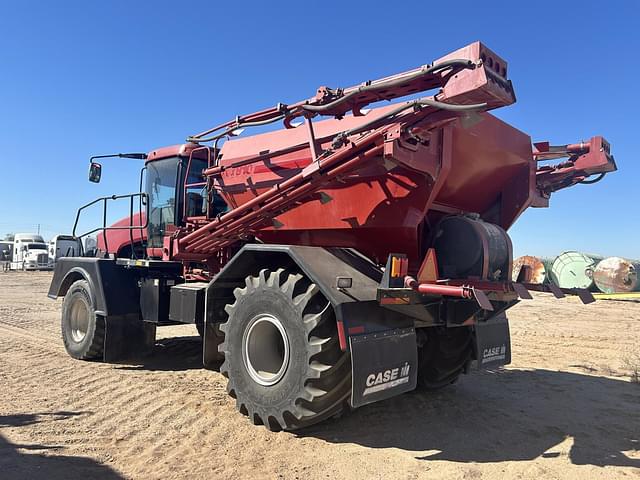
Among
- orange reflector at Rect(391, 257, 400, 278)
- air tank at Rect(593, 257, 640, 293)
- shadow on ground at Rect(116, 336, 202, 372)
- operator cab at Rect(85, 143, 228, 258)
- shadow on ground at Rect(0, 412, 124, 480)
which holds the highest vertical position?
operator cab at Rect(85, 143, 228, 258)

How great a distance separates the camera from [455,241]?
15.2ft

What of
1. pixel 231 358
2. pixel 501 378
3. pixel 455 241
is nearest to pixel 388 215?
pixel 455 241

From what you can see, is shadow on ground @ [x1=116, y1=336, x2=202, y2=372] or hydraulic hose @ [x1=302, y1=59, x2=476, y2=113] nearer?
hydraulic hose @ [x1=302, y1=59, x2=476, y2=113]

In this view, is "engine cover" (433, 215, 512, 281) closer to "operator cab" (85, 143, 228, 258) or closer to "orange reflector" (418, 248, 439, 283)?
"orange reflector" (418, 248, 439, 283)

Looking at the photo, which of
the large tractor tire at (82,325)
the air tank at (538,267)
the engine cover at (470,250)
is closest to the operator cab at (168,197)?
the large tractor tire at (82,325)

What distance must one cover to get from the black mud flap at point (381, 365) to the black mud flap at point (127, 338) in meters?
4.09

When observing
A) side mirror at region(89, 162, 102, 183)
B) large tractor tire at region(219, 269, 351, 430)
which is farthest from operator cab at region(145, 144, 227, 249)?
large tractor tire at region(219, 269, 351, 430)

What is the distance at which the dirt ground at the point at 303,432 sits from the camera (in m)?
3.58

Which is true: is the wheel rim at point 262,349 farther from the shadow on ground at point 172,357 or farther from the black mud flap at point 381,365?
the shadow on ground at point 172,357

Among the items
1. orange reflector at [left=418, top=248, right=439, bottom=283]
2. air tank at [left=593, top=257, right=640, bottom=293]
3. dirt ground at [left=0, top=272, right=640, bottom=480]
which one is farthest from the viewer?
air tank at [left=593, top=257, right=640, bottom=293]

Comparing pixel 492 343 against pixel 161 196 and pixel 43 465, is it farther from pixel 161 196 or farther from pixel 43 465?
pixel 161 196

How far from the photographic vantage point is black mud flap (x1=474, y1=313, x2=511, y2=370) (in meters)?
4.89

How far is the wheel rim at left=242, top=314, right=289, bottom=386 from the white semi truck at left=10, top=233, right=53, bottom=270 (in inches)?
1426

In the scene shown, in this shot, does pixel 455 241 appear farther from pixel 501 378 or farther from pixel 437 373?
pixel 501 378
